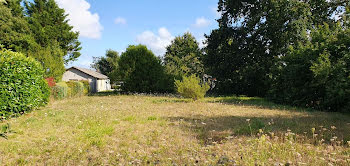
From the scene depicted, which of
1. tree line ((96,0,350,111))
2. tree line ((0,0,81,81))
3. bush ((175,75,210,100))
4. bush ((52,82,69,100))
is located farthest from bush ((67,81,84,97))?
bush ((175,75,210,100))

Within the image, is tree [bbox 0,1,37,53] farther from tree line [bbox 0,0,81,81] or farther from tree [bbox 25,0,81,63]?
tree [bbox 25,0,81,63]

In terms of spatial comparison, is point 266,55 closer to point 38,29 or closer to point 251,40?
point 251,40

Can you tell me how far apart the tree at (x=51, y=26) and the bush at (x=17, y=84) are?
1119 inches

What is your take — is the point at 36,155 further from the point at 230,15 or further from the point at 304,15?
the point at 230,15

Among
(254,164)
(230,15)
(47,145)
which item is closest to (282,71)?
(230,15)

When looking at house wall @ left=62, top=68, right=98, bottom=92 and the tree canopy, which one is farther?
house wall @ left=62, top=68, right=98, bottom=92

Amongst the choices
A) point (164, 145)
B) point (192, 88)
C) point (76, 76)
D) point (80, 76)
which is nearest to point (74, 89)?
point (192, 88)

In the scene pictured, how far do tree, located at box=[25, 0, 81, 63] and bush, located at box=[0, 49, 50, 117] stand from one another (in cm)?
2843

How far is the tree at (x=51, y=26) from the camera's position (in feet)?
115

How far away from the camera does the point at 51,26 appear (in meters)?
36.8

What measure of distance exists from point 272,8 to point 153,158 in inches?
795

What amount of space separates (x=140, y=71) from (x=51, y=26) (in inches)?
928

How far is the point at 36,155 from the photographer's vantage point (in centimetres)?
429

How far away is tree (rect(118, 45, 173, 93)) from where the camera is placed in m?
24.3
